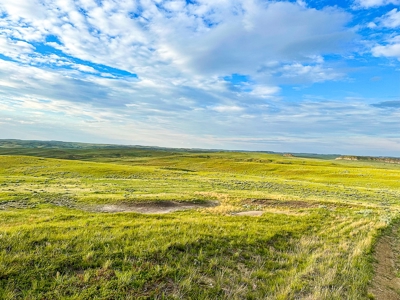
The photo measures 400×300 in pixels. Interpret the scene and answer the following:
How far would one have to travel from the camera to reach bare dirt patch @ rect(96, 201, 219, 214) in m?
20.5

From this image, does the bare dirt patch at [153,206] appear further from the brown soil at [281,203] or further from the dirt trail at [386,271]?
the dirt trail at [386,271]

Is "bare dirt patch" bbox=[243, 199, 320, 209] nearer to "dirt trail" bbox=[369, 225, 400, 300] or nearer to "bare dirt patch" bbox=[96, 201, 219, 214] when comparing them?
"bare dirt patch" bbox=[96, 201, 219, 214]

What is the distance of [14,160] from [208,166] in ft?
211

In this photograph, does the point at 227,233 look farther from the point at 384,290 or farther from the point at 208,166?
the point at 208,166

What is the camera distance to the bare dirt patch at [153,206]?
20.5m

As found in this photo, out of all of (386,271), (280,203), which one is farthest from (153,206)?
(386,271)

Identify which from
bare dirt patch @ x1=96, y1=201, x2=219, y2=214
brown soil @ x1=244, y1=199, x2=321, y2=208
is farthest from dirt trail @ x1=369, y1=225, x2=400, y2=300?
bare dirt patch @ x1=96, y1=201, x2=219, y2=214

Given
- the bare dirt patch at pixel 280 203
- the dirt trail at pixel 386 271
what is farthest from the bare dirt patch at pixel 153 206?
the dirt trail at pixel 386 271

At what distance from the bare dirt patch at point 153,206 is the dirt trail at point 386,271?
45.3ft

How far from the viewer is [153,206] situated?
22266mm

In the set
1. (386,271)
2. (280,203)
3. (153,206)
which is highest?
(386,271)

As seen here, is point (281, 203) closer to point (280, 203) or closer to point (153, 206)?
point (280, 203)

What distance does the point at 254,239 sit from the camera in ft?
36.7

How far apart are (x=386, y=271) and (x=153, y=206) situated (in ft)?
56.1
